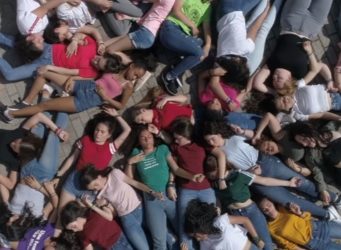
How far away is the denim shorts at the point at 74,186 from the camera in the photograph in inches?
273

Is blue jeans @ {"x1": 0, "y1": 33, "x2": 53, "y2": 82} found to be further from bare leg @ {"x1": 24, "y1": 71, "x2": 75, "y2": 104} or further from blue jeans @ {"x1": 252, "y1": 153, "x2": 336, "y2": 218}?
blue jeans @ {"x1": 252, "y1": 153, "x2": 336, "y2": 218}

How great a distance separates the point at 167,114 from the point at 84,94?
3.62 feet

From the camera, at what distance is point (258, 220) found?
7.05 m

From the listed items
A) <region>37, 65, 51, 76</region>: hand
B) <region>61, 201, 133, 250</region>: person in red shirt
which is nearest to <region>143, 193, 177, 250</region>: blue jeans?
<region>61, 201, 133, 250</region>: person in red shirt

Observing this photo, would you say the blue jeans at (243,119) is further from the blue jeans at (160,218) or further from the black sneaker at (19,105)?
the black sneaker at (19,105)

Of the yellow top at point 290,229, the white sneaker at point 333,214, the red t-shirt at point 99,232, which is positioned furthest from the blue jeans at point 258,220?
the red t-shirt at point 99,232

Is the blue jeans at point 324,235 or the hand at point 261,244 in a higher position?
the blue jeans at point 324,235

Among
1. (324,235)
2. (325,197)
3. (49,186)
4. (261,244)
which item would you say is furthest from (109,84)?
(324,235)

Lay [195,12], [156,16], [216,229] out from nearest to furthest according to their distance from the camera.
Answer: [216,229] < [156,16] < [195,12]

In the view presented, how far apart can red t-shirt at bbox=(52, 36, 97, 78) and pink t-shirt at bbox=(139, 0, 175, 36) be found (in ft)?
2.47

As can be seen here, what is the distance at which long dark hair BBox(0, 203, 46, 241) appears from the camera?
6700 millimetres

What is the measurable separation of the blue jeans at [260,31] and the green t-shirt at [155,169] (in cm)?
168

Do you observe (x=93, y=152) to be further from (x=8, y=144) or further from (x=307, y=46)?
(x=307, y=46)

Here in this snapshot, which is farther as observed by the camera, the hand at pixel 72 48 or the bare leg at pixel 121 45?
the bare leg at pixel 121 45
